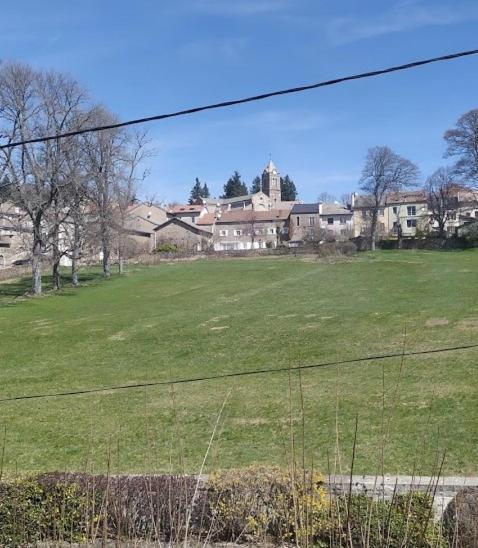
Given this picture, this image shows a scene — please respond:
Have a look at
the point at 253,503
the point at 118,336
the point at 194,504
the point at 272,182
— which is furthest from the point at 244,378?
the point at 272,182

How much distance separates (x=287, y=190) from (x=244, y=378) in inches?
5824

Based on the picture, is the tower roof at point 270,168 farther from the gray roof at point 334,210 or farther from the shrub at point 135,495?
the shrub at point 135,495

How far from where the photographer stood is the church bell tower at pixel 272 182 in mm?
149875

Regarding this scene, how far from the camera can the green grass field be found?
10008 mm

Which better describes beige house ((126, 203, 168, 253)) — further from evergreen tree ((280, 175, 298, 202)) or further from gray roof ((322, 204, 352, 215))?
evergreen tree ((280, 175, 298, 202))

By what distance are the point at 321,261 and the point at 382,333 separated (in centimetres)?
3526

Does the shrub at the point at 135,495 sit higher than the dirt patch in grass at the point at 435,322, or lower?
higher

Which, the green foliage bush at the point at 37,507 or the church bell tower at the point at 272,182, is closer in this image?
the green foliage bush at the point at 37,507

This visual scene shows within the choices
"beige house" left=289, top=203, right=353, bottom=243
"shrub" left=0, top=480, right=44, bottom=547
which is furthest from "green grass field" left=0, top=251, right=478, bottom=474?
"beige house" left=289, top=203, right=353, bottom=243

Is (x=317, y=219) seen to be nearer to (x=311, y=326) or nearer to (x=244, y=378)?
(x=311, y=326)

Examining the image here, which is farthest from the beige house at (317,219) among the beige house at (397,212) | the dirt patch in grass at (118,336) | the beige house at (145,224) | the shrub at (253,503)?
the shrub at (253,503)

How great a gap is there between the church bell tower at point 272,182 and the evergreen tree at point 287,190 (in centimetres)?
693

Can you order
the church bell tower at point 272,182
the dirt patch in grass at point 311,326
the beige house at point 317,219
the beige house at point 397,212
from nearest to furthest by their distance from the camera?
1. the dirt patch in grass at point 311,326
2. the beige house at point 397,212
3. the beige house at point 317,219
4. the church bell tower at point 272,182

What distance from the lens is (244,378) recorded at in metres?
15.8
